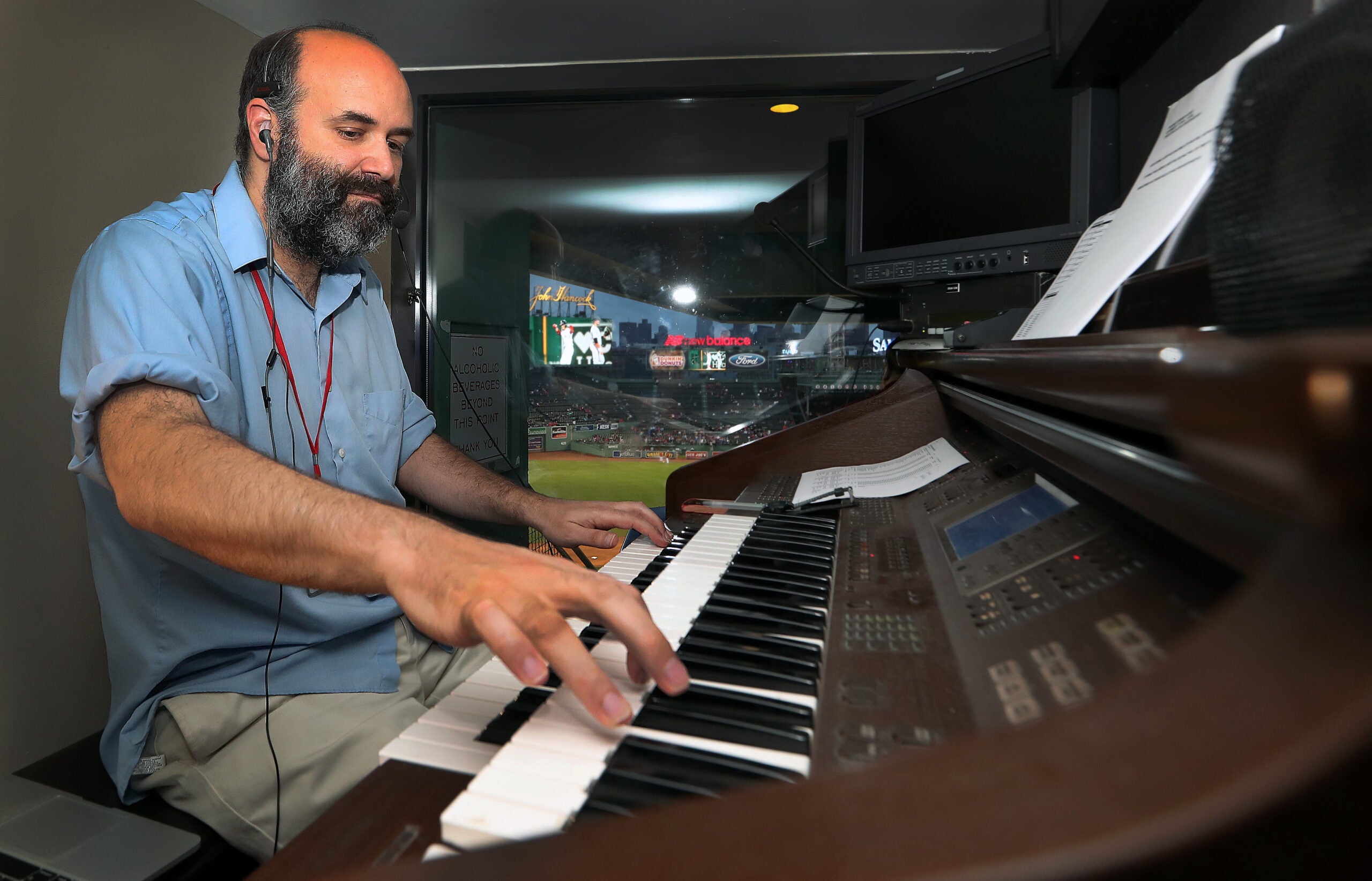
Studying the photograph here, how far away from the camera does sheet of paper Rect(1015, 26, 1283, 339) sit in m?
0.88

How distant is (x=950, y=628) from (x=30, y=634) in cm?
202

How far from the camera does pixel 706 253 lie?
120 inches

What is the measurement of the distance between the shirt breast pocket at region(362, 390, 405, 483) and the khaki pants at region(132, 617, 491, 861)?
1.70ft

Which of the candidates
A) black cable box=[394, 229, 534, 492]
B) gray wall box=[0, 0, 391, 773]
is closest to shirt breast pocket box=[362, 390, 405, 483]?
gray wall box=[0, 0, 391, 773]

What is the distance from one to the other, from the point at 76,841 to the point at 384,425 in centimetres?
85

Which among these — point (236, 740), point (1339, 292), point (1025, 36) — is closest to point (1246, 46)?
point (1339, 292)

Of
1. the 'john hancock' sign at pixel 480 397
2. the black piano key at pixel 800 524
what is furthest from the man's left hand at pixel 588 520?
the 'john hancock' sign at pixel 480 397

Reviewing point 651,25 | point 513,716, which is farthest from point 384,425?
point 651,25

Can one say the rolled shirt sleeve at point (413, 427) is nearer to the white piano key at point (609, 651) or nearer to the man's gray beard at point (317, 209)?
the man's gray beard at point (317, 209)

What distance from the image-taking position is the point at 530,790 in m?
0.45

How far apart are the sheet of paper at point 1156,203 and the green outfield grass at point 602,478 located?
7.07 feet

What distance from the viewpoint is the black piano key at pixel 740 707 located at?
542 mm

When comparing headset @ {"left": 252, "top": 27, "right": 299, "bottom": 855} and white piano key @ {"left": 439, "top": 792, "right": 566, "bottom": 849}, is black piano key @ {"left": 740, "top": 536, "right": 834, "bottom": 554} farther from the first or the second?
headset @ {"left": 252, "top": 27, "right": 299, "bottom": 855}

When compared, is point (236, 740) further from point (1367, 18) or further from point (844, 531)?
point (1367, 18)
